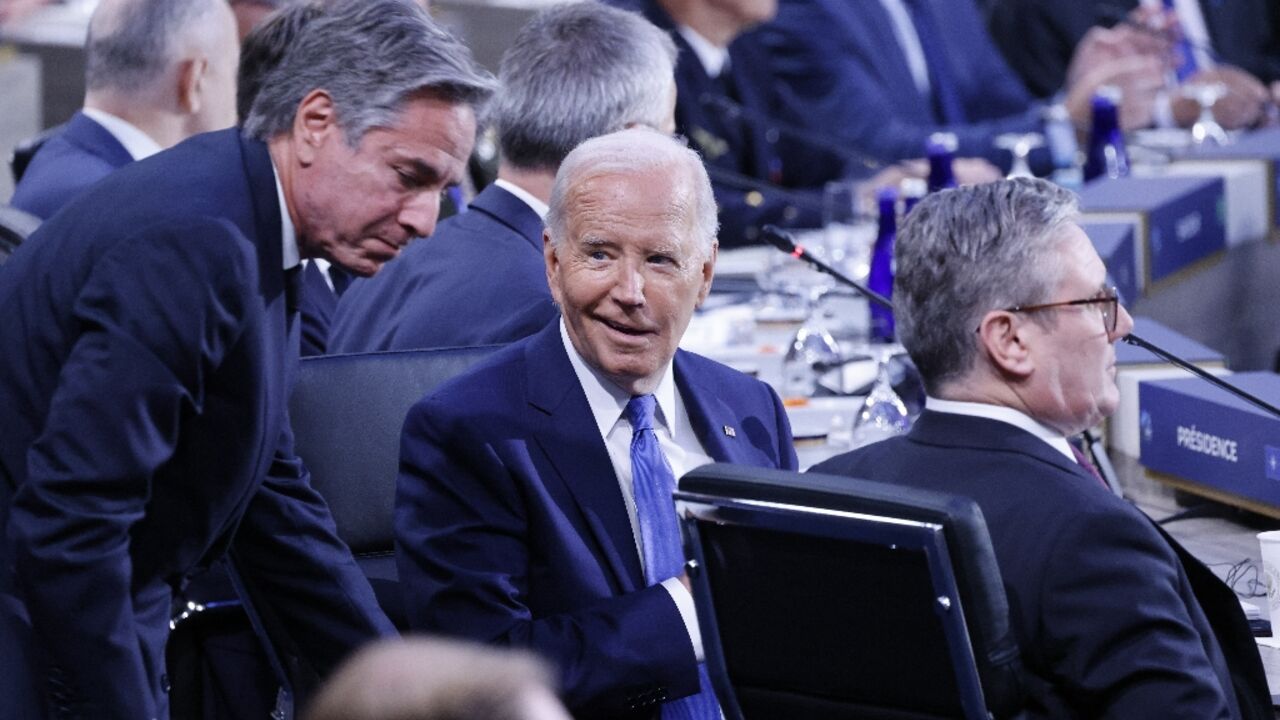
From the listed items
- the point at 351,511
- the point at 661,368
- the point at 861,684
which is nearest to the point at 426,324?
the point at 351,511

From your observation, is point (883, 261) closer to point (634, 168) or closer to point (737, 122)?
point (737, 122)

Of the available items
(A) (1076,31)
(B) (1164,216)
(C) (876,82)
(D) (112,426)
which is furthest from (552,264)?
(A) (1076,31)

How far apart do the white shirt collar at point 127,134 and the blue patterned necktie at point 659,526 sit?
1.82 metres

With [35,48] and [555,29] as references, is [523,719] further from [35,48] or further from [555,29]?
[35,48]

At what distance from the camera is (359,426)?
250 centimetres

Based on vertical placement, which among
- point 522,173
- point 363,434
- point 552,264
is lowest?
point 363,434

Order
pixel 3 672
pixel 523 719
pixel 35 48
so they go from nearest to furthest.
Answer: pixel 523 719
pixel 3 672
pixel 35 48

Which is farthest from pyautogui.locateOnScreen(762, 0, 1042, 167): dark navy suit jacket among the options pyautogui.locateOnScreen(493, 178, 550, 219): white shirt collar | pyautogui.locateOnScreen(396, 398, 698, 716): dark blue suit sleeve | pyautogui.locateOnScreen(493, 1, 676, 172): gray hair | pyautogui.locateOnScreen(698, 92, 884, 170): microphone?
pyautogui.locateOnScreen(396, 398, 698, 716): dark blue suit sleeve

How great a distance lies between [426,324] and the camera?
279 centimetres

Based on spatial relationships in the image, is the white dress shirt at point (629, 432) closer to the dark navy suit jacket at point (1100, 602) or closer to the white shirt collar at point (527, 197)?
the dark navy suit jacket at point (1100, 602)

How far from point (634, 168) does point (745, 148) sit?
3.60m

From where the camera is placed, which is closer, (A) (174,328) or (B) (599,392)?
(A) (174,328)

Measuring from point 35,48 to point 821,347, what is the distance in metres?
5.25

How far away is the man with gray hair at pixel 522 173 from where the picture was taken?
2.78 metres
